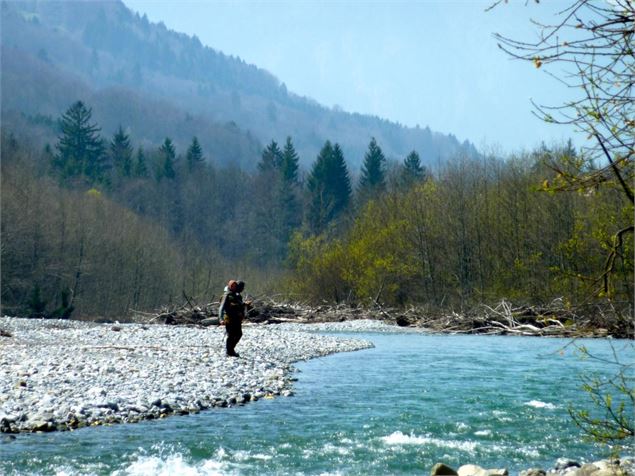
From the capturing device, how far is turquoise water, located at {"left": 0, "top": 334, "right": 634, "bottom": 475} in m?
8.73

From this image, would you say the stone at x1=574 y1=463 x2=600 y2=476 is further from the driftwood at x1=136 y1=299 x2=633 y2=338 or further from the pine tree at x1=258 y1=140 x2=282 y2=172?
the pine tree at x1=258 y1=140 x2=282 y2=172

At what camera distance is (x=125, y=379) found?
13.7 meters

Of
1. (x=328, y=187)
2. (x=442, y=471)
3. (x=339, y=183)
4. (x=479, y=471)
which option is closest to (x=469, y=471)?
(x=479, y=471)

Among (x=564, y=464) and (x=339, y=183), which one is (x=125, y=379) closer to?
(x=564, y=464)

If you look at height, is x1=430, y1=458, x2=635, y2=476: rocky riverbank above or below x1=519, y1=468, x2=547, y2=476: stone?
above

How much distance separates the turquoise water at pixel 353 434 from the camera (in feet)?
28.7

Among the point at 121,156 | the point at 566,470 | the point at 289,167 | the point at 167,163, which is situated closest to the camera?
the point at 566,470

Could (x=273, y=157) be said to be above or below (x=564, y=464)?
above

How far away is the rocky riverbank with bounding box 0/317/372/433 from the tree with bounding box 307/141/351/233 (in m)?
63.3

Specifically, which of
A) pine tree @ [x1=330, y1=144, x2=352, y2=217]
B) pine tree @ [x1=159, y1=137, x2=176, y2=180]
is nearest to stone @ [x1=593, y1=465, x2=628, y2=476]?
pine tree @ [x1=330, y1=144, x2=352, y2=217]

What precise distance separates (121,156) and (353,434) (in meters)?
96.4

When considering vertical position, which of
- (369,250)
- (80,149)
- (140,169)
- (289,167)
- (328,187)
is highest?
(80,149)

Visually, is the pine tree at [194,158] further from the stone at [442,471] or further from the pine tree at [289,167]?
the stone at [442,471]

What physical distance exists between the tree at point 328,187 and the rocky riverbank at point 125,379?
63.3 meters
